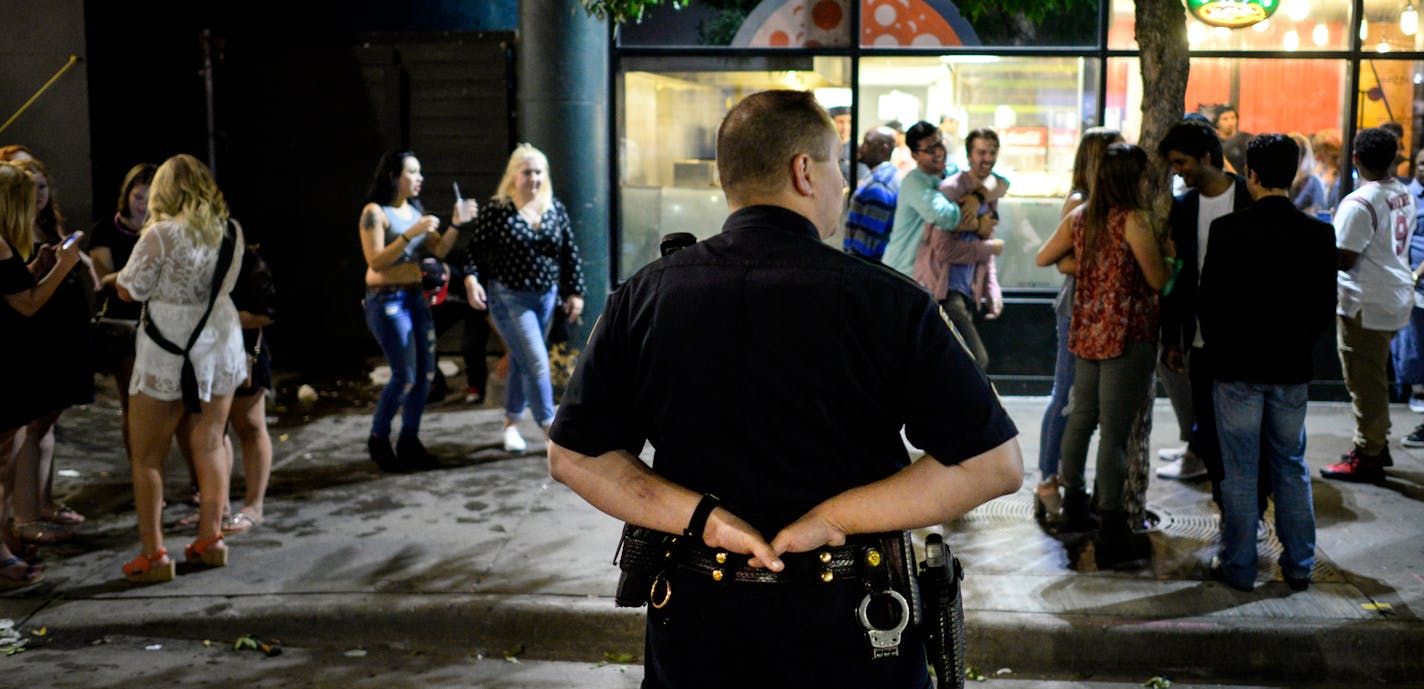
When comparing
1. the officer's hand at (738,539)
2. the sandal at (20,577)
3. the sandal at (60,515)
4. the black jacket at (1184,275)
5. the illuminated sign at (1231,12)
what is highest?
the illuminated sign at (1231,12)

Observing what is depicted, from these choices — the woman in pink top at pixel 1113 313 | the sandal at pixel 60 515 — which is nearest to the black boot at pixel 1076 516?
the woman in pink top at pixel 1113 313

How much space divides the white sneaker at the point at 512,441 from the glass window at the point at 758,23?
3.56m

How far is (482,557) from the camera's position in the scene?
257 inches

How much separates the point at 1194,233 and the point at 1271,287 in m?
0.95

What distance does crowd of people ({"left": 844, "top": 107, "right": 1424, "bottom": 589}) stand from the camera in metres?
5.74

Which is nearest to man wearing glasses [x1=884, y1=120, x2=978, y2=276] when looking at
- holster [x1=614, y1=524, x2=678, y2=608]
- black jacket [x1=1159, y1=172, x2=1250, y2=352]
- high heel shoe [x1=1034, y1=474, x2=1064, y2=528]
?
black jacket [x1=1159, y1=172, x2=1250, y2=352]

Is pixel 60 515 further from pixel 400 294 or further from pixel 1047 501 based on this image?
pixel 1047 501

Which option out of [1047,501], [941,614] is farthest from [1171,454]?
[941,614]

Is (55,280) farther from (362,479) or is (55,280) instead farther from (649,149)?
(649,149)

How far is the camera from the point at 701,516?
273 cm

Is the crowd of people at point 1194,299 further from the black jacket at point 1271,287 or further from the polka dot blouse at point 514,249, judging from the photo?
the polka dot blouse at point 514,249

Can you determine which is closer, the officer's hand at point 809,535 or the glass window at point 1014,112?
the officer's hand at point 809,535

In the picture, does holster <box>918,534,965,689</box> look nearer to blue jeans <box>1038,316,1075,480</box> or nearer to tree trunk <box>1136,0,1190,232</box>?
tree trunk <box>1136,0,1190,232</box>

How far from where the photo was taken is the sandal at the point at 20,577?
20.4ft
